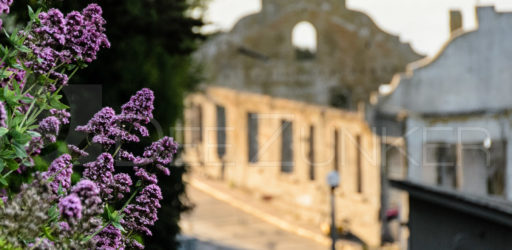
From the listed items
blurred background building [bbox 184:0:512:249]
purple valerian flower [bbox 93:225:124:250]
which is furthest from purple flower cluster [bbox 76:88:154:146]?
blurred background building [bbox 184:0:512:249]

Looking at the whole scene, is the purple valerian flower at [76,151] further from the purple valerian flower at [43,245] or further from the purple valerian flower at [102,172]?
the purple valerian flower at [43,245]

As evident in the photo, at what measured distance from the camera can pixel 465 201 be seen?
12.5 m

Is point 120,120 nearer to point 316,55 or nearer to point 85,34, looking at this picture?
point 85,34

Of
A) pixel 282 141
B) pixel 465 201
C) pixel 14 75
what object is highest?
pixel 14 75

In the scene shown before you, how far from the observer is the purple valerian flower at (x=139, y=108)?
473cm

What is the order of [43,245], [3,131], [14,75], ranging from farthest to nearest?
[14,75], [3,131], [43,245]

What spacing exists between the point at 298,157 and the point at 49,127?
918 inches

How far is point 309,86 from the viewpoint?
119 ft

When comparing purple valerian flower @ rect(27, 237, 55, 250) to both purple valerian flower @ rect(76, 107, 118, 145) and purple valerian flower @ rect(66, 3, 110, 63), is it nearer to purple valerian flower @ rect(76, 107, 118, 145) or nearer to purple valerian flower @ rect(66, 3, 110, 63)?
purple valerian flower @ rect(76, 107, 118, 145)

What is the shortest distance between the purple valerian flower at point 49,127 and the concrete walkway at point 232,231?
1574 centimetres

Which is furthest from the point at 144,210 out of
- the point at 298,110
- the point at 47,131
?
the point at 298,110

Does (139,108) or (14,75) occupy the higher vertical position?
(14,75)

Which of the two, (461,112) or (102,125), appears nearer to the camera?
(102,125)

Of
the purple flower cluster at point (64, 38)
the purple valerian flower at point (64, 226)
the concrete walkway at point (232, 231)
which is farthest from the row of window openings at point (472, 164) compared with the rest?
the purple valerian flower at point (64, 226)
